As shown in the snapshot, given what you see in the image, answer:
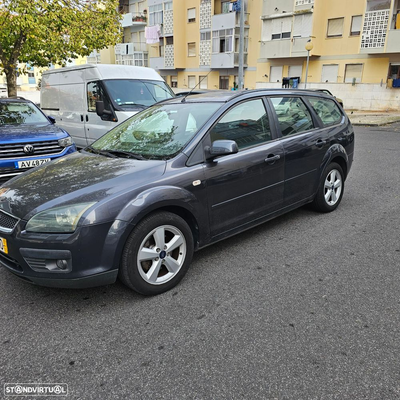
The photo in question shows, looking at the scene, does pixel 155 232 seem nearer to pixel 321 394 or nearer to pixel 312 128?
pixel 321 394

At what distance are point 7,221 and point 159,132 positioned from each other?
165 centimetres

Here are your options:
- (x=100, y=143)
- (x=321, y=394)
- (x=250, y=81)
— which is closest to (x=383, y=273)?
(x=321, y=394)

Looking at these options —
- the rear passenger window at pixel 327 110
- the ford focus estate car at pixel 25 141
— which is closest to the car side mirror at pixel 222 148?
the rear passenger window at pixel 327 110

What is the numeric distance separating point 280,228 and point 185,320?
2171 mm

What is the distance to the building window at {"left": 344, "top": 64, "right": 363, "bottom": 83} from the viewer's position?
2588 cm

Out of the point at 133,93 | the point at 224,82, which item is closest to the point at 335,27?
the point at 224,82

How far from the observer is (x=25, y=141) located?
614 centimetres

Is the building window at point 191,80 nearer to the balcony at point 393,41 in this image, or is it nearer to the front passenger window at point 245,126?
the balcony at point 393,41

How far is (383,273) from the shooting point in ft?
11.1

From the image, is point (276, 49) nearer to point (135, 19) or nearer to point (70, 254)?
point (135, 19)

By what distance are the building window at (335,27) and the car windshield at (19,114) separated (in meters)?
25.2

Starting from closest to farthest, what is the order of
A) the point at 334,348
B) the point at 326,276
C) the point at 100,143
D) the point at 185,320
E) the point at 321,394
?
the point at 321,394, the point at 334,348, the point at 185,320, the point at 326,276, the point at 100,143

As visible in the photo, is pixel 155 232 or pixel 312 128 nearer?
pixel 155 232

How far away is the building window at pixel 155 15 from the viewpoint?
3719 centimetres
